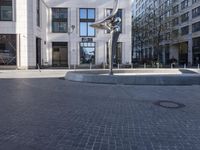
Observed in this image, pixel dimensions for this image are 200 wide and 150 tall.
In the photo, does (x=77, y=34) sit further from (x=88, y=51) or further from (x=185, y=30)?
(x=185, y=30)

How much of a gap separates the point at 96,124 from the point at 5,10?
105 ft

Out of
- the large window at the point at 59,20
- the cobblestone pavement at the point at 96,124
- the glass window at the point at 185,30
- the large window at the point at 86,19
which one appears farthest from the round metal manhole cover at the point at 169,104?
the glass window at the point at 185,30

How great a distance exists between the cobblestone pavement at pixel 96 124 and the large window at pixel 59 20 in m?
35.1

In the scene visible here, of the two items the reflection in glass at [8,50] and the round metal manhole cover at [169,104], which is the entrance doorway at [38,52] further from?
the round metal manhole cover at [169,104]

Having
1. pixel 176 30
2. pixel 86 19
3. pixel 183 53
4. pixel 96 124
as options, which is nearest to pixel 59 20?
pixel 86 19

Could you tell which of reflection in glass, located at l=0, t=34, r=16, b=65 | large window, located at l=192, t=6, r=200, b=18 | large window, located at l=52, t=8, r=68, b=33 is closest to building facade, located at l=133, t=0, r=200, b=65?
large window, located at l=192, t=6, r=200, b=18

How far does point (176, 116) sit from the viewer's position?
6.98 m

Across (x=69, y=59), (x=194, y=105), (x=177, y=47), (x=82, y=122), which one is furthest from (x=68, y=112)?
(x=177, y=47)

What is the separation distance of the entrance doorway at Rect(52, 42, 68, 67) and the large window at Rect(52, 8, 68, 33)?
2.47 metres

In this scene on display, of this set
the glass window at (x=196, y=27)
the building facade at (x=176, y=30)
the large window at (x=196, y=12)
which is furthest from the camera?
the glass window at (x=196, y=27)

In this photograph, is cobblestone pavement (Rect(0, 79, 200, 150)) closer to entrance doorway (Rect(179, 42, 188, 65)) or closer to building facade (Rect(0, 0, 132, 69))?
building facade (Rect(0, 0, 132, 69))

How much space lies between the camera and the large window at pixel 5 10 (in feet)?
110

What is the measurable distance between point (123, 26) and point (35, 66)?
17.4 meters

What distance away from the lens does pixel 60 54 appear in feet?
144
